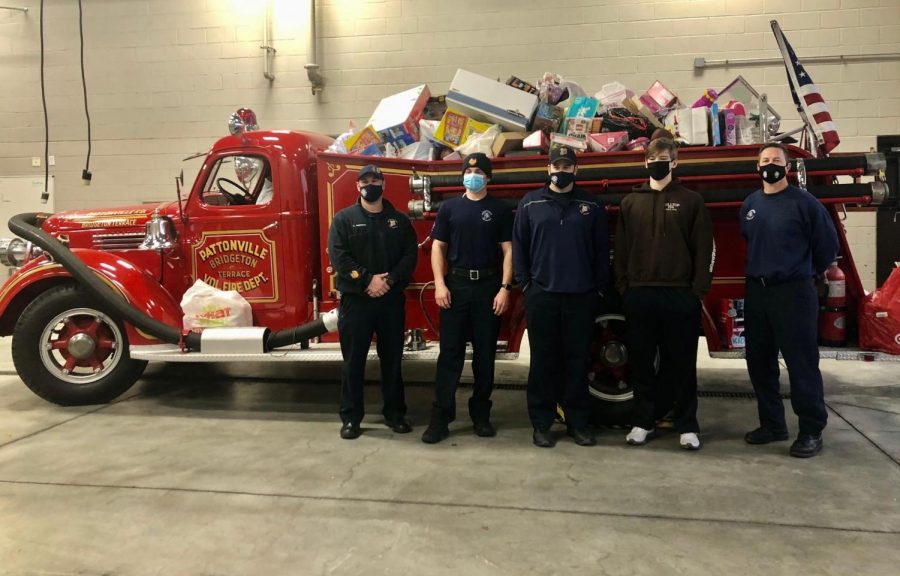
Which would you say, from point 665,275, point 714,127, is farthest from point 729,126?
point 665,275

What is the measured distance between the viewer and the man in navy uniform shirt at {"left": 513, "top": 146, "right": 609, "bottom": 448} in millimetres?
3676

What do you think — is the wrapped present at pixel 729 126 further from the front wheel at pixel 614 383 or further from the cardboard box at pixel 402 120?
the cardboard box at pixel 402 120

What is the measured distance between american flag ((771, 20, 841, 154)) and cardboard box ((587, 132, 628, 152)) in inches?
55.3

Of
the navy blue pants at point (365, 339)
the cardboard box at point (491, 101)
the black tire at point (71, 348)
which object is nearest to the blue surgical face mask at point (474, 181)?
the navy blue pants at point (365, 339)

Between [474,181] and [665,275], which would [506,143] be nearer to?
[474,181]

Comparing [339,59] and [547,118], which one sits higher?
[339,59]

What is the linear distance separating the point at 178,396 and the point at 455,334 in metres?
2.74

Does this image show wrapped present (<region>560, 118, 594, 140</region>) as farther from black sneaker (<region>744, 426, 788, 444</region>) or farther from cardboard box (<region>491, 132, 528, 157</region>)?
black sneaker (<region>744, 426, 788, 444</region>)

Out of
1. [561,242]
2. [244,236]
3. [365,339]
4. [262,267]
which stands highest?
[244,236]

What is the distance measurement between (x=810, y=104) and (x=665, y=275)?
2095 millimetres

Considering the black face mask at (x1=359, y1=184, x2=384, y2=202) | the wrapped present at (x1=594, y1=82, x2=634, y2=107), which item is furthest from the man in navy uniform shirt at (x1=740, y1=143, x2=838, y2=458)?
the black face mask at (x1=359, y1=184, x2=384, y2=202)

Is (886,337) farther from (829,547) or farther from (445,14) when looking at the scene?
(445,14)

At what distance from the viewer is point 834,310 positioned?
4.02 metres

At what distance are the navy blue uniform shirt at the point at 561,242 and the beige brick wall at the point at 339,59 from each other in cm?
559
